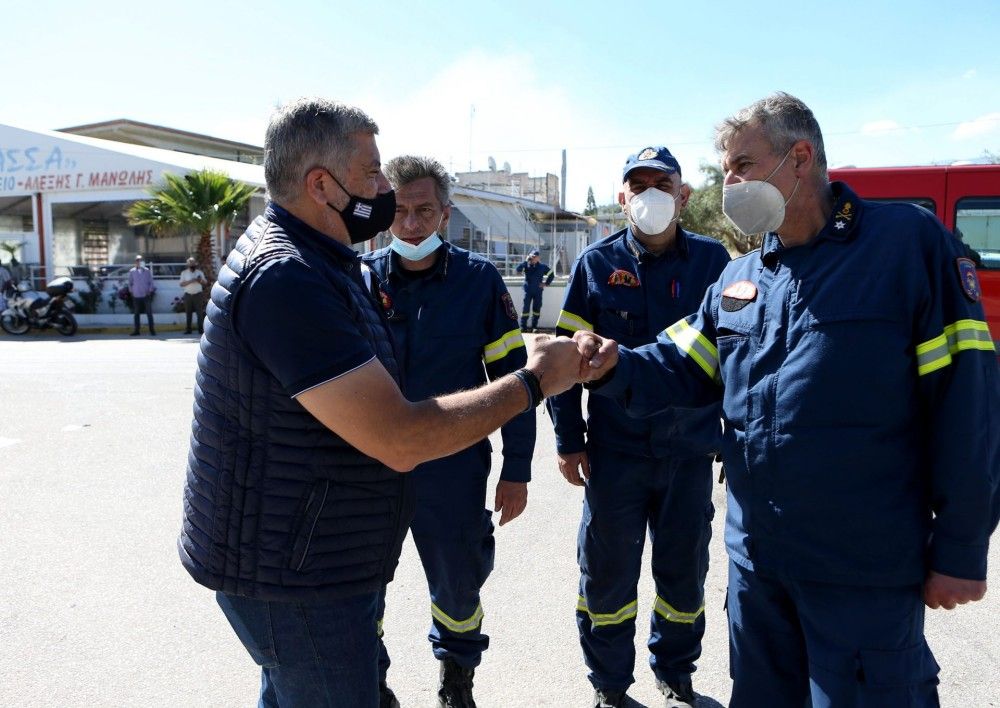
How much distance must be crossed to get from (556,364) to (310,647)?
1.05 meters

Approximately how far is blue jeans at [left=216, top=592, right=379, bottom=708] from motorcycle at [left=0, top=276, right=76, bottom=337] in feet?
62.8

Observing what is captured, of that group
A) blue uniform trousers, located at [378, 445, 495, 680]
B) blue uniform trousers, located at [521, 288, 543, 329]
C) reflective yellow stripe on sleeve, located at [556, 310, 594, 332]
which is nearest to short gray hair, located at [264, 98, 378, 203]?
blue uniform trousers, located at [378, 445, 495, 680]

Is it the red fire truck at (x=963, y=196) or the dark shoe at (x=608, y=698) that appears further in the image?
the red fire truck at (x=963, y=196)

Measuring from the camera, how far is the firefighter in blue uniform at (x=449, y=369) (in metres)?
3.12

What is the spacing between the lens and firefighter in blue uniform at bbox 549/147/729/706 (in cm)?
314

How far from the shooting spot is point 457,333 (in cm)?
320

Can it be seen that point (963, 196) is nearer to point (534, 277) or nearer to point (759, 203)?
point (759, 203)

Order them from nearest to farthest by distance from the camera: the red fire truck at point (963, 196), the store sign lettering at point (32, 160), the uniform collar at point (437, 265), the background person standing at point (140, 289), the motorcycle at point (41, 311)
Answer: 1. the uniform collar at point (437, 265)
2. the red fire truck at point (963, 196)
3. the background person standing at point (140, 289)
4. the motorcycle at point (41, 311)
5. the store sign lettering at point (32, 160)

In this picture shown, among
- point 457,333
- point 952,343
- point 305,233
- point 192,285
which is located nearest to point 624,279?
point 457,333

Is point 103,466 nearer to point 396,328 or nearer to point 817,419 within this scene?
point 396,328

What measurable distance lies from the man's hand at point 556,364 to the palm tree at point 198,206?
59.7 ft

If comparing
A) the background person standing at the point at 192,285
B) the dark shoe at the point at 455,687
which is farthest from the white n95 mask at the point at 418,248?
the background person standing at the point at 192,285

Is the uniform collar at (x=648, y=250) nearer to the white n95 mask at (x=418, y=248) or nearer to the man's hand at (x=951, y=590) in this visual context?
the white n95 mask at (x=418, y=248)

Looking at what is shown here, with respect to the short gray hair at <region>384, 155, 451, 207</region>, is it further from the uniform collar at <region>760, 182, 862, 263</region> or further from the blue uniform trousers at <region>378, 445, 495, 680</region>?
the uniform collar at <region>760, 182, 862, 263</region>
